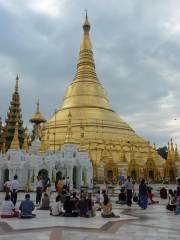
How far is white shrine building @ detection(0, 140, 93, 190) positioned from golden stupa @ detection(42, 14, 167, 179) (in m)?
5.12

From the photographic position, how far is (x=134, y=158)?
48781 millimetres

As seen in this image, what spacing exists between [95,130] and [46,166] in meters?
17.6

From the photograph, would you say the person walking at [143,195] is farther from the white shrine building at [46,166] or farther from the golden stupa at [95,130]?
the golden stupa at [95,130]

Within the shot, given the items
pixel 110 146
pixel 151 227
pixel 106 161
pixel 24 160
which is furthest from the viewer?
pixel 110 146

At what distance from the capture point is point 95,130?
173 ft

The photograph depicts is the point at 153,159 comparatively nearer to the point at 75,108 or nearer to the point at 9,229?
the point at 75,108

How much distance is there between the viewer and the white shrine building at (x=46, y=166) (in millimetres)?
35906

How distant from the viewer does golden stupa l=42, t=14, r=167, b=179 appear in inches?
1880

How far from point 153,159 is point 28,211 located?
1489 inches

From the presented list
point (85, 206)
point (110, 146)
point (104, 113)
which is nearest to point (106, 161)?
point (110, 146)

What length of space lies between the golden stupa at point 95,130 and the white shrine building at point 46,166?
5.12m

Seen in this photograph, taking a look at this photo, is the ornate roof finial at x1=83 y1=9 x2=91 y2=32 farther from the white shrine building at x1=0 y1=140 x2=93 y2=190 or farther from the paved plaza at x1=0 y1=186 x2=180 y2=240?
the paved plaza at x1=0 y1=186 x2=180 y2=240

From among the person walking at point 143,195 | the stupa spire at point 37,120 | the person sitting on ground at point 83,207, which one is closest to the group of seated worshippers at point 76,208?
the person sitting on ground at point 83,207

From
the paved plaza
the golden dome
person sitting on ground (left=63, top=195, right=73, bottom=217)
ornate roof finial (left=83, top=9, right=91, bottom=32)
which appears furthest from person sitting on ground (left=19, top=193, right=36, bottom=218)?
ornate roof finial (left=83, top=9, right=91, bottom=32)
